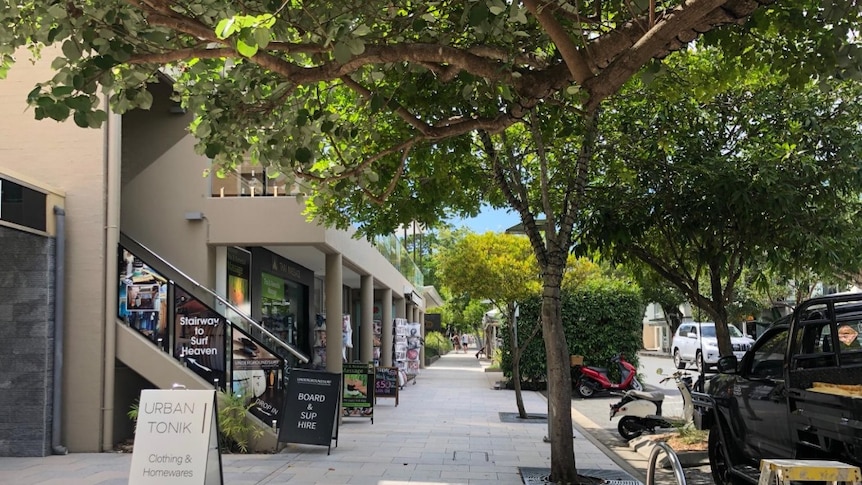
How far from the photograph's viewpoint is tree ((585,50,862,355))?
910cm

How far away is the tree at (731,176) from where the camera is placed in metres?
9.10

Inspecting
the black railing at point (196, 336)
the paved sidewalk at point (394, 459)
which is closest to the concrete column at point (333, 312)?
A: the paved sidewalk at point (394, 459)

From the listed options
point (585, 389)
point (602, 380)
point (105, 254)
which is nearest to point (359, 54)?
point (105, 254)

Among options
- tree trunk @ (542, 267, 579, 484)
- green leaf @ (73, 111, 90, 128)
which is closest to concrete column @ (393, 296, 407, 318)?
tree trunk @ (542, 267, 579, 484)

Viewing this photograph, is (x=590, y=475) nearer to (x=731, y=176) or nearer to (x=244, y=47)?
(x=731, y=176)

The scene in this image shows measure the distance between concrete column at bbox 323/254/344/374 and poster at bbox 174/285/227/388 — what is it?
181 inches

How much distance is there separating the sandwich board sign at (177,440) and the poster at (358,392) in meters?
7.00

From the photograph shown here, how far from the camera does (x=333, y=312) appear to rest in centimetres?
1523

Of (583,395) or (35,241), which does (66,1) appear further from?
(583,395)

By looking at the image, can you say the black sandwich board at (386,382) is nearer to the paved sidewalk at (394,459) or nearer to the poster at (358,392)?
the paved sidewalk at (394,459)

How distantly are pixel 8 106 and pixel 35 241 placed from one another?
2.14 meters

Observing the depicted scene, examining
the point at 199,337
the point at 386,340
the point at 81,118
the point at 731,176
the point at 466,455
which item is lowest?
the point at 466,455

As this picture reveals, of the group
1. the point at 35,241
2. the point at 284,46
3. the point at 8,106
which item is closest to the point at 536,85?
the point at 284,46

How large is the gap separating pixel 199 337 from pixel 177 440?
14.0 feet
